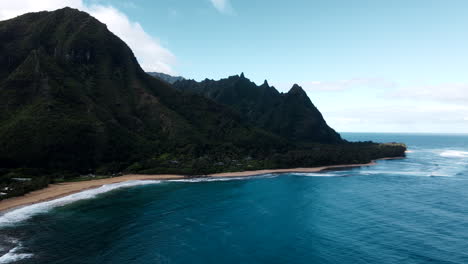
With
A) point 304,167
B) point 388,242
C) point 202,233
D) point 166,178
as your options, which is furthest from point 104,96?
point 388,242

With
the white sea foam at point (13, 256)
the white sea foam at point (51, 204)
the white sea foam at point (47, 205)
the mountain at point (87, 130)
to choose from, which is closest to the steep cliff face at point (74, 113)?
the mountain at point (87, 130)

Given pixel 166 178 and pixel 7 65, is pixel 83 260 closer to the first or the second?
pixel 166 178

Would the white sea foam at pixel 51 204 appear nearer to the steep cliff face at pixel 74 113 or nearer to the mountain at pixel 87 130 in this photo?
the mountain at pixel 87 130

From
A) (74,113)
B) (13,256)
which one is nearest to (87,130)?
(74,113)

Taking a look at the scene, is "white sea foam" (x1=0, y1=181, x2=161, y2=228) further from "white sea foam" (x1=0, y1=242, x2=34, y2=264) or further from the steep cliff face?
the steep cliff face

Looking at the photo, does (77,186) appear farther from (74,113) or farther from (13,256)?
(13,256)
